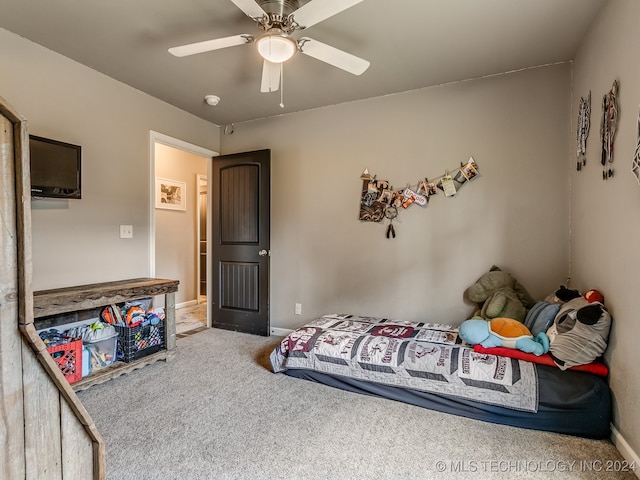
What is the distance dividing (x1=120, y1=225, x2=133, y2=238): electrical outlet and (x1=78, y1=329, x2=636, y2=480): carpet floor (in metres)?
1.23

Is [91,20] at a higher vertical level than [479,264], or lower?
higher

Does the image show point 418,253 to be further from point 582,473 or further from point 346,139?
point 582,473

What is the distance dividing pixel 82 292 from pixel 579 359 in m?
3.15

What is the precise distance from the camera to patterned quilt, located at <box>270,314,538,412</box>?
77.4 inches

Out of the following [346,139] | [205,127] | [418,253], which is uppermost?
[205,127]

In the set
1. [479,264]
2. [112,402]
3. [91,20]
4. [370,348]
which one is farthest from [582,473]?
[91,20]

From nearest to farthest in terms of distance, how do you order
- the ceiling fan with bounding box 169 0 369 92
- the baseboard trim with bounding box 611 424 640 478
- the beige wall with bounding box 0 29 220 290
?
1. the baseboard trim with bounding box 611 424 640 478
2. the ceiling fan with bounding box 169 0 369 92
3. the beige wall with bounding box 0 29 220 290

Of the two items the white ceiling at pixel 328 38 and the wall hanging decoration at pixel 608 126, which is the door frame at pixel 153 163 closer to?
the white ceiling at pixel 328 38

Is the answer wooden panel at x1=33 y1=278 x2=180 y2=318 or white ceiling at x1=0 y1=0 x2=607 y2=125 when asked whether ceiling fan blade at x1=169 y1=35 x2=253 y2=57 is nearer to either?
white ceiling at x1=0 y1=0 x2=607 y2=125

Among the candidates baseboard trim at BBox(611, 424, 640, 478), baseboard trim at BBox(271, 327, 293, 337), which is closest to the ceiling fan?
baseboard trim at BBox(611, 424, 640, 478)

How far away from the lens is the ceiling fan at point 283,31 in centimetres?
164

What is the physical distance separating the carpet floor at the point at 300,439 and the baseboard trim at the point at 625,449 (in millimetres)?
40

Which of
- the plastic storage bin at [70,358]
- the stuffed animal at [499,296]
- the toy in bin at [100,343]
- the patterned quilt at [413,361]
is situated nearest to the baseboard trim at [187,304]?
the toy in bin at [100,343]

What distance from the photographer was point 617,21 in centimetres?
178
